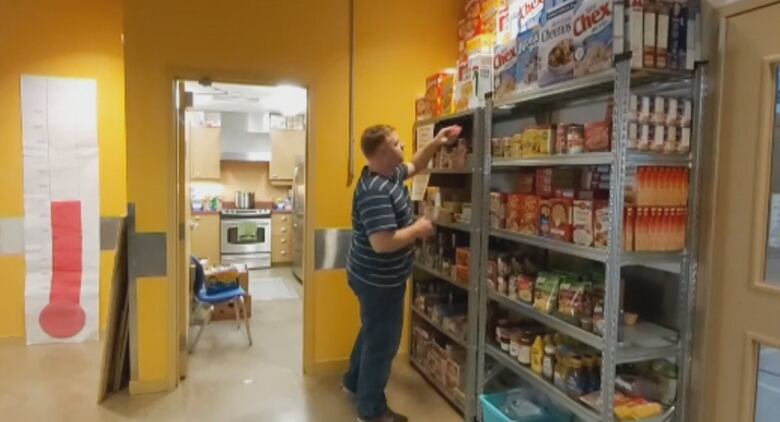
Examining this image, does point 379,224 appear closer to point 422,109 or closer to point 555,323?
point 555,323

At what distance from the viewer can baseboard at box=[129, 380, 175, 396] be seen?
3182 mm

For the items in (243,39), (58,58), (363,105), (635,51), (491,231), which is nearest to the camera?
(635,51)

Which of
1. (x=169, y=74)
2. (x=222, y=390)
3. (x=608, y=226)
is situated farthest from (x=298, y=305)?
(x=608, y=226)

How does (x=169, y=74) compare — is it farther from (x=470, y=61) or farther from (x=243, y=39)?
(x=470, y=61)

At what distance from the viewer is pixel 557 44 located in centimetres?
208

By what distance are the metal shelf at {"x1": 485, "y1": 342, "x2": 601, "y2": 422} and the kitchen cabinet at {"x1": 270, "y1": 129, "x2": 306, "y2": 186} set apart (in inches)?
212

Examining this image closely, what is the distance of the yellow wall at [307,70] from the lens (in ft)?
10.1

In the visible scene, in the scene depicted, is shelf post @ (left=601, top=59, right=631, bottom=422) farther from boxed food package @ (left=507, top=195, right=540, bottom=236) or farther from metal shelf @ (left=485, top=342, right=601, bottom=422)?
boxed food package @ (left=507, top=195, right=540, bottom=236)

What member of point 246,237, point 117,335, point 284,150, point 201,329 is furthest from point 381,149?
point 284,150

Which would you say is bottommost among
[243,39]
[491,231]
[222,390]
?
[222,390]

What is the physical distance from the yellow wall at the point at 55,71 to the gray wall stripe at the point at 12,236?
0.15 ft

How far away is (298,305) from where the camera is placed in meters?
5.46

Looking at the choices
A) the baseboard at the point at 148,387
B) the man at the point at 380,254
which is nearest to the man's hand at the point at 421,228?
the man at the point at 380,254

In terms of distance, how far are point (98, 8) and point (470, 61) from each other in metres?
3.05
